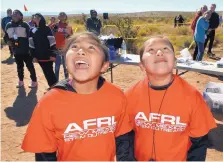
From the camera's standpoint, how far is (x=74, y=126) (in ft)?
5.28

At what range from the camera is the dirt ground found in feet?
13.0

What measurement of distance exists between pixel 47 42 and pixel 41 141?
4.27 meters

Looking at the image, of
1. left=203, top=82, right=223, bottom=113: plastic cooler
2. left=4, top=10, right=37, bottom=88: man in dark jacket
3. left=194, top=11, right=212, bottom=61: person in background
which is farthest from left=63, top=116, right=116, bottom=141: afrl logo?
left=194, top=11, right=212, bottom=61: person in background

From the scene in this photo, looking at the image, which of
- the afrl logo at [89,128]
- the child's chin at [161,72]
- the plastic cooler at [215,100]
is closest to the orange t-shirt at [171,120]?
the child's chin at [161,72]

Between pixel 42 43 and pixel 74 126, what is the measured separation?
426 centimetres

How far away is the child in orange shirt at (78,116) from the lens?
1.59 m

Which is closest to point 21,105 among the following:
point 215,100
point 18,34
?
point 18,34

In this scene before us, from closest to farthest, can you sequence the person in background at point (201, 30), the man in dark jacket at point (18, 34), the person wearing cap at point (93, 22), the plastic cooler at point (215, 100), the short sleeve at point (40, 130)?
the short sleeve at point (40, 130) < the plastic cooler at point (215, 100) < the man in dark jacket at point (18, 34) < the person in background at point (201, 30) < the person wearing cap at point (93, 22)

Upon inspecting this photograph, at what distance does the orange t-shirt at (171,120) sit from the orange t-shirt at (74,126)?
8.5 inches

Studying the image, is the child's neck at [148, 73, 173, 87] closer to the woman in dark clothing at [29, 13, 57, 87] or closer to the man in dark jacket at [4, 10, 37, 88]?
the woman in dark clothing at [29, 13, 57, 87]

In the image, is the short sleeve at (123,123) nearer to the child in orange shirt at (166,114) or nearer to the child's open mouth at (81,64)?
the child in orange shirt at (166,114)

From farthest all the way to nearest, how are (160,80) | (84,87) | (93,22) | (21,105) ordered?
(93,22) → (21,105) → (160,80) → (84,87)

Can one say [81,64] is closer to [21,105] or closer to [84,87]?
[84,87]

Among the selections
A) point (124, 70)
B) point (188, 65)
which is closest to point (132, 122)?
point (188, 65)
